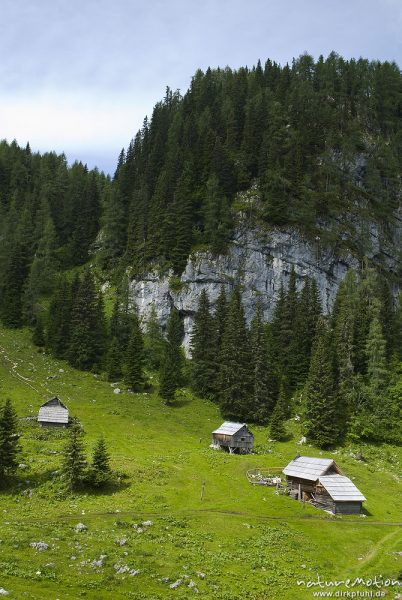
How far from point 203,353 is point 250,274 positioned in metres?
28.8

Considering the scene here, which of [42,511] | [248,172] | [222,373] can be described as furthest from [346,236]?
[42,511]

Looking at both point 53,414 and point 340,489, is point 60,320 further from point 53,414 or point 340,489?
point 340,489

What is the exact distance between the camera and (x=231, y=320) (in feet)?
346

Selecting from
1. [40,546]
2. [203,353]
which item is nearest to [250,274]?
[203,353]

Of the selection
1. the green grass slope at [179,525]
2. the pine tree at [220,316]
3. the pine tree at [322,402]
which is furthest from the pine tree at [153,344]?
the pine tree at [322,402]

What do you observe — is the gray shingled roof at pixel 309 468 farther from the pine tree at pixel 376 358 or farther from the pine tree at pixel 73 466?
the pine tree at pixel 376 358

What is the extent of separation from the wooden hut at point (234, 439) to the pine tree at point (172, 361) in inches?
676

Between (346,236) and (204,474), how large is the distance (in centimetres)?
8683

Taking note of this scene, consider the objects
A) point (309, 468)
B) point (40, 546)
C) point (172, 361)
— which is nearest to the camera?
point (40, 546)

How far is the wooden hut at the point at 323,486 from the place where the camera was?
57.1 m

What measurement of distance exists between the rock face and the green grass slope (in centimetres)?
4418

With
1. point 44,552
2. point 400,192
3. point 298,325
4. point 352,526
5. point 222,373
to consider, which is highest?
point 400,192

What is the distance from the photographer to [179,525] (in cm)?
4728

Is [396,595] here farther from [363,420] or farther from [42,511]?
[363,420]
